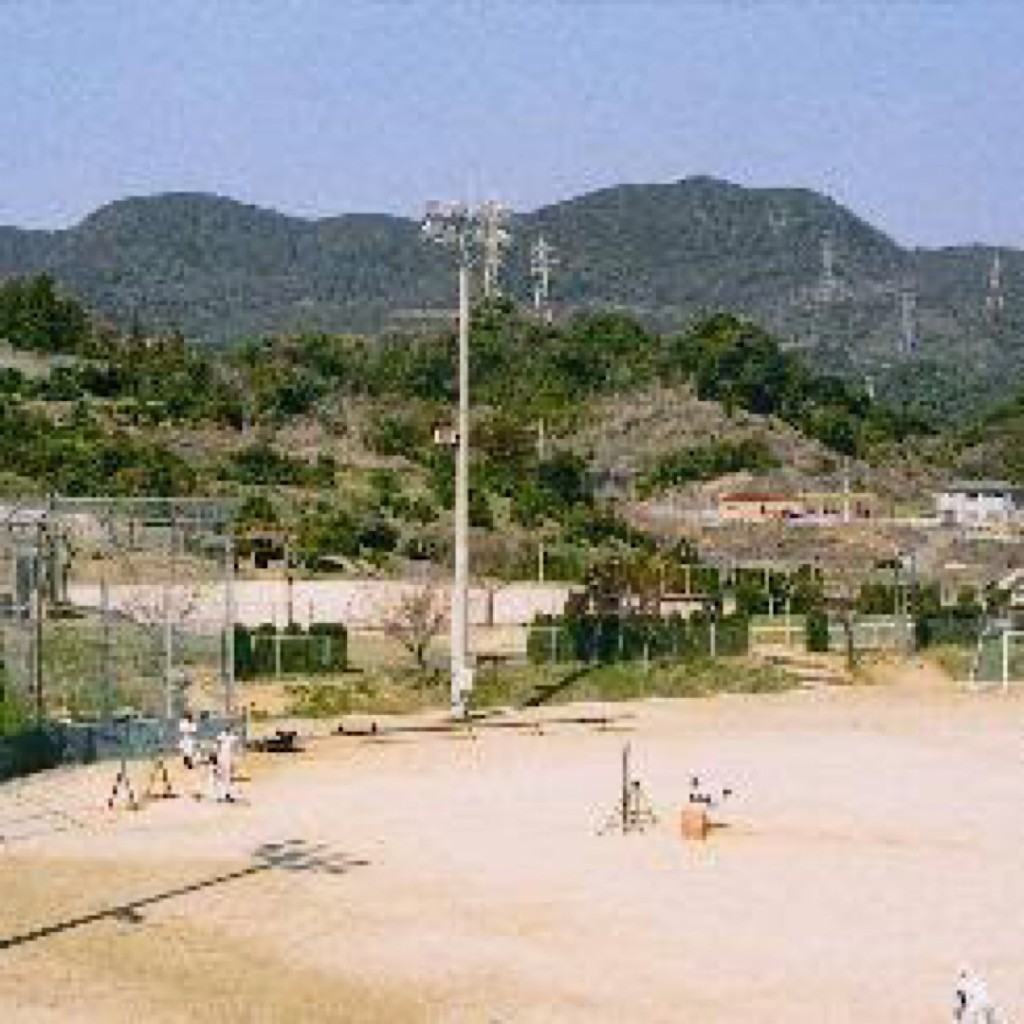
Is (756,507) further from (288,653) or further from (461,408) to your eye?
(461,408)

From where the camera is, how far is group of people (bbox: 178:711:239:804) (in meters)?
36.2

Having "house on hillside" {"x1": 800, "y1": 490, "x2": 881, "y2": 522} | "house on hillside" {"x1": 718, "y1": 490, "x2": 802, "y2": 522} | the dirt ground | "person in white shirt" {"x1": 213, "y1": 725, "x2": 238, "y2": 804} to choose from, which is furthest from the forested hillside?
"person in white shirt" {"x1": 213, "y1": 725, "x2": 238, "y2": 804}

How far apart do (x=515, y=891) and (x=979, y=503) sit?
88.3m

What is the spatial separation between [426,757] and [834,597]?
34564 mm

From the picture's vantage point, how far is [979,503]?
374 ft

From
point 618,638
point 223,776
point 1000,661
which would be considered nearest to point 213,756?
point 223,776

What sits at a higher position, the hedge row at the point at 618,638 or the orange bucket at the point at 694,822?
the hedge row at the point at 618,638

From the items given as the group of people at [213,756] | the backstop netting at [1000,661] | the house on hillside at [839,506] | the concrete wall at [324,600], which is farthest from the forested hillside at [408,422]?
the group of people at [213,756]

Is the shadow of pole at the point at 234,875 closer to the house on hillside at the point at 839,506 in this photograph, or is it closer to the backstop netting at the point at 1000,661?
the backstop netting at the point at 1000,661

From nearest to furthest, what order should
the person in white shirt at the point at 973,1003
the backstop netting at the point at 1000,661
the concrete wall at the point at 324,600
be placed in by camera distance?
the person in white shirt at the point at 973,1003 < the backstop netting at the point at 1000,661 < the concrete wall at the point at 324,600

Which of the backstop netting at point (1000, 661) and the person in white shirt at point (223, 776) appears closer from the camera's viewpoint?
the person in white shirt at point (223, 776)

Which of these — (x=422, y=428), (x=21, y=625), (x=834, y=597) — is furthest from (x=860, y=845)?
(x=422, y=428)

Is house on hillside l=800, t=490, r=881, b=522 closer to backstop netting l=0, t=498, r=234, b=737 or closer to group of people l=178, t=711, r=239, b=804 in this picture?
backstop netting l=0, t=498, r=234, b=737

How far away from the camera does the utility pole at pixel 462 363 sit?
47.2m
